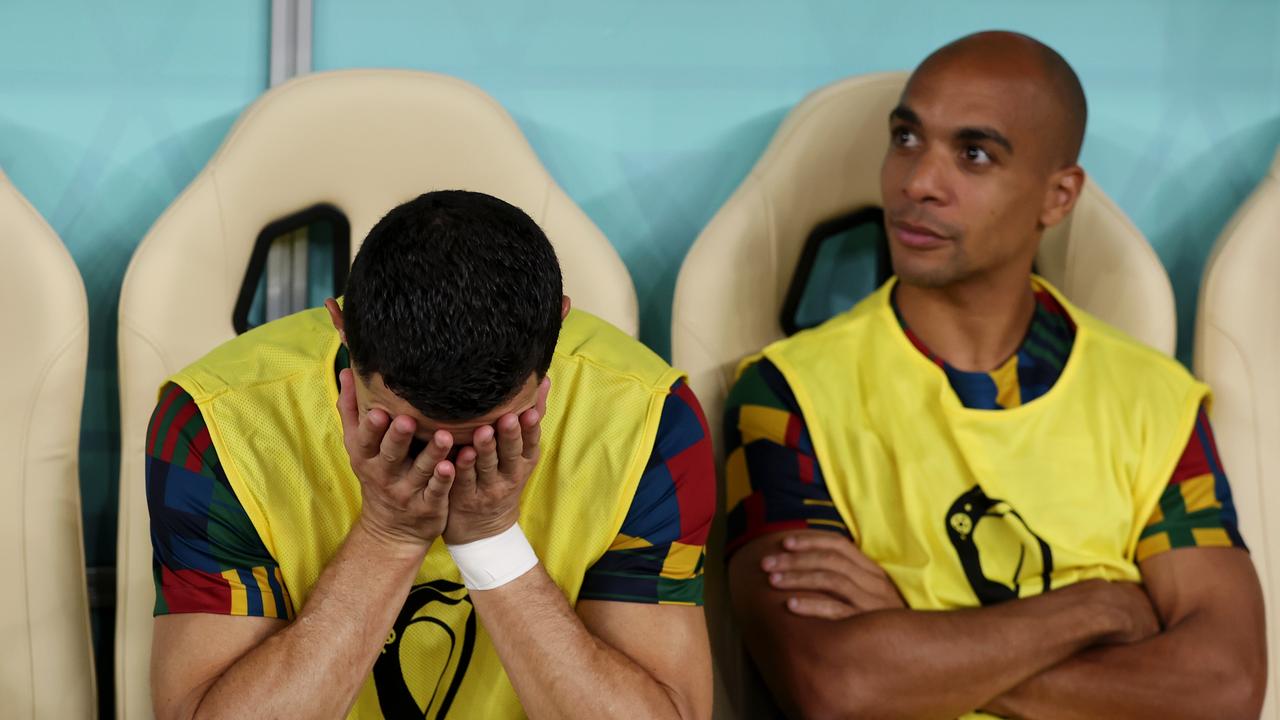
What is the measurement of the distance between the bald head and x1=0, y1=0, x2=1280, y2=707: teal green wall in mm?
286

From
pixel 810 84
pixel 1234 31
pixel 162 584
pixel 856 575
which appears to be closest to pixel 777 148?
pixel 810 84

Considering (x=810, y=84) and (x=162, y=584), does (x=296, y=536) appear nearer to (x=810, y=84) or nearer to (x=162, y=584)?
(x=162, y=584)

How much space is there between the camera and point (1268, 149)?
2.12 m

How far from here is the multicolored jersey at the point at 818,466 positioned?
1607 millimetres

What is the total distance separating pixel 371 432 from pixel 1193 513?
997 mm

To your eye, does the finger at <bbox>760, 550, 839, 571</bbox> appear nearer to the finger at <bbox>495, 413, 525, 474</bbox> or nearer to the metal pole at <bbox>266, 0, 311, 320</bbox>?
the finger at <bbox>495, 413, 525, 474</bbox>

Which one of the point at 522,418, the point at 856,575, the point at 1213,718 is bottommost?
the point at 1213,718

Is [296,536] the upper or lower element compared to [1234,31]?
lower

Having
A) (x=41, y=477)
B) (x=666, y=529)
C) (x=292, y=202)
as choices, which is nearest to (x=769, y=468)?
(x=666, y=529)

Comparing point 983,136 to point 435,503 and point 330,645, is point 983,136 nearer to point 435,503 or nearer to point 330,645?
point 435,503

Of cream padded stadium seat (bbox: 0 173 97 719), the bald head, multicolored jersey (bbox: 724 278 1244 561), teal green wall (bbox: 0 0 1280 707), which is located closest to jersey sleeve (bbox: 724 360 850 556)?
multicolored jersey (bbox: 724 278 1244 561)

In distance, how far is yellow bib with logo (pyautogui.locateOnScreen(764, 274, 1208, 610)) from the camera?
1.61 metres

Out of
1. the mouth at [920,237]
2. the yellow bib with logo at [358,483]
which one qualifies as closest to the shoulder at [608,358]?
the yellow bib with logo at [358,483]

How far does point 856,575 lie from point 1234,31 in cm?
112
